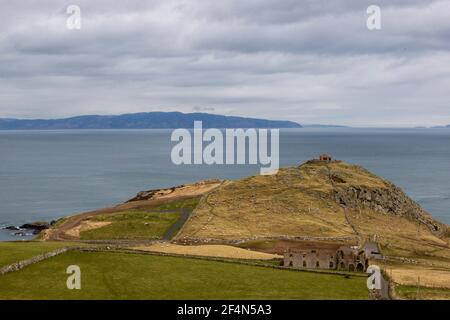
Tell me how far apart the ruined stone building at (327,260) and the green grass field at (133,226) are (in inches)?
1362

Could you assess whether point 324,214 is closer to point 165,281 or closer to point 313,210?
point 313,210

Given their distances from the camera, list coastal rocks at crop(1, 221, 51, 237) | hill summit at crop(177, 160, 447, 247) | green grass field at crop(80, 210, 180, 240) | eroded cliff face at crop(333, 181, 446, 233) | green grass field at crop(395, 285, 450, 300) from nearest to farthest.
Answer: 1. green grass field at crop(395, 285, 450, 300)
2. green grass field at crop(80, 210, 180, 240)
3. hill summit at crop(177, 160, 447, 247)
4. eroded cliff face at crop(333, 181, 446, 233)
5. coastal rocks at crop(1, 221, 51, 237)

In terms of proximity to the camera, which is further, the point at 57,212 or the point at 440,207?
the point at 440,207

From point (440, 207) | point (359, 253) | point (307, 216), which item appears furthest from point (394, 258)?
point (440, 207)

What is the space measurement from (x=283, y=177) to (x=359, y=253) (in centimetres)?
6120

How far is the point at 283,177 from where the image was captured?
477 ft

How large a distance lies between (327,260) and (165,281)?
28.1m

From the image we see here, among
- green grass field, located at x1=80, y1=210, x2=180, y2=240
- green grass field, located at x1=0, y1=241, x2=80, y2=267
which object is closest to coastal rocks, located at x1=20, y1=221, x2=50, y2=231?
green grass field, located at x1=80, y1=210, x2=180, y2=240

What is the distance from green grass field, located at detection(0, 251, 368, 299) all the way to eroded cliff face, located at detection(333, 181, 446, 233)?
215 ft

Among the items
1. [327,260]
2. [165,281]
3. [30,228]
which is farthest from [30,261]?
[30,228]

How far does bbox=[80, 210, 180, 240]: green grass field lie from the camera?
109 m

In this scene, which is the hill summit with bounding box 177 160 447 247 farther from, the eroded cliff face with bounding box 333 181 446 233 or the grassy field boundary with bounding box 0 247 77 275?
the grassy field boundary with bounding box 0 247 77 275

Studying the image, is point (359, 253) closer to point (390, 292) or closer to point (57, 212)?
point (390, 292)

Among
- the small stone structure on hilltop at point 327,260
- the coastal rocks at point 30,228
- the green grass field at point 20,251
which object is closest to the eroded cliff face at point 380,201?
the small stone structure on hilltop at point 327,260
